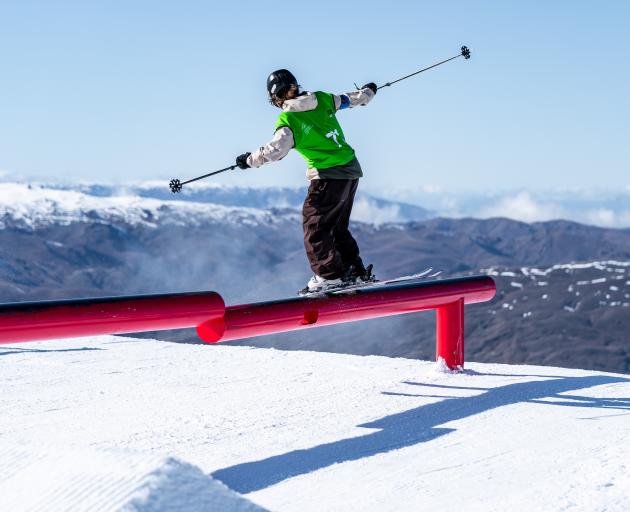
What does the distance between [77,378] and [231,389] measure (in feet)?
5.84

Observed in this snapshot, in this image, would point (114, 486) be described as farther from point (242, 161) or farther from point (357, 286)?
point (357, 286)

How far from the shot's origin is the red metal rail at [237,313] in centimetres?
493

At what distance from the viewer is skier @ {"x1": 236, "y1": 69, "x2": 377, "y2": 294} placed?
6.65m

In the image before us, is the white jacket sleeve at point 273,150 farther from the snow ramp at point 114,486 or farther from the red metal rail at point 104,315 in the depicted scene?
the snow ramp at point 114,486

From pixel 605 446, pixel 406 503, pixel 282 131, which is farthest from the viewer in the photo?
pixel 282 131

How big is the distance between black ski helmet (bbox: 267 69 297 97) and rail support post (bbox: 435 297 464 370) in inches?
97.8

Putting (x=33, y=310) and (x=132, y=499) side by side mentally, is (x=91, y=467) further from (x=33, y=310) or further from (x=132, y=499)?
(x=33, y=310)

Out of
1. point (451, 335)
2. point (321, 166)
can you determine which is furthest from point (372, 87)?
point (451, 335)

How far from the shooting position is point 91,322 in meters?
5.08

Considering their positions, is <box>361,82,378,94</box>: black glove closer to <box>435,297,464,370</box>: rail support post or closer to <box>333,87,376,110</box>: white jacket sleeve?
<box>333,87,376,110</box>: white jacket sleeve

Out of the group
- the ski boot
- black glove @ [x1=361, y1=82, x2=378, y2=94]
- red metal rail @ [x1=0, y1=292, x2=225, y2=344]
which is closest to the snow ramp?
red metal rail @ [x1=0, y1=292, x2=225, y2=344]


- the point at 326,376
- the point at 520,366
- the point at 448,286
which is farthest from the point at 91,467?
the point at 520,366

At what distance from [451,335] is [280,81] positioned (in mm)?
2781

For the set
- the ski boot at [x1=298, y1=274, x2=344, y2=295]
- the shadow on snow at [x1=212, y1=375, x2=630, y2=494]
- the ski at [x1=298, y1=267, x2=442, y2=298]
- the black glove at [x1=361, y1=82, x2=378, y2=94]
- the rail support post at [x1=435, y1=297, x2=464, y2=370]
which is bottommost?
the shadow on snow at [x1=212, y1=375, x2=630, y2=494]
